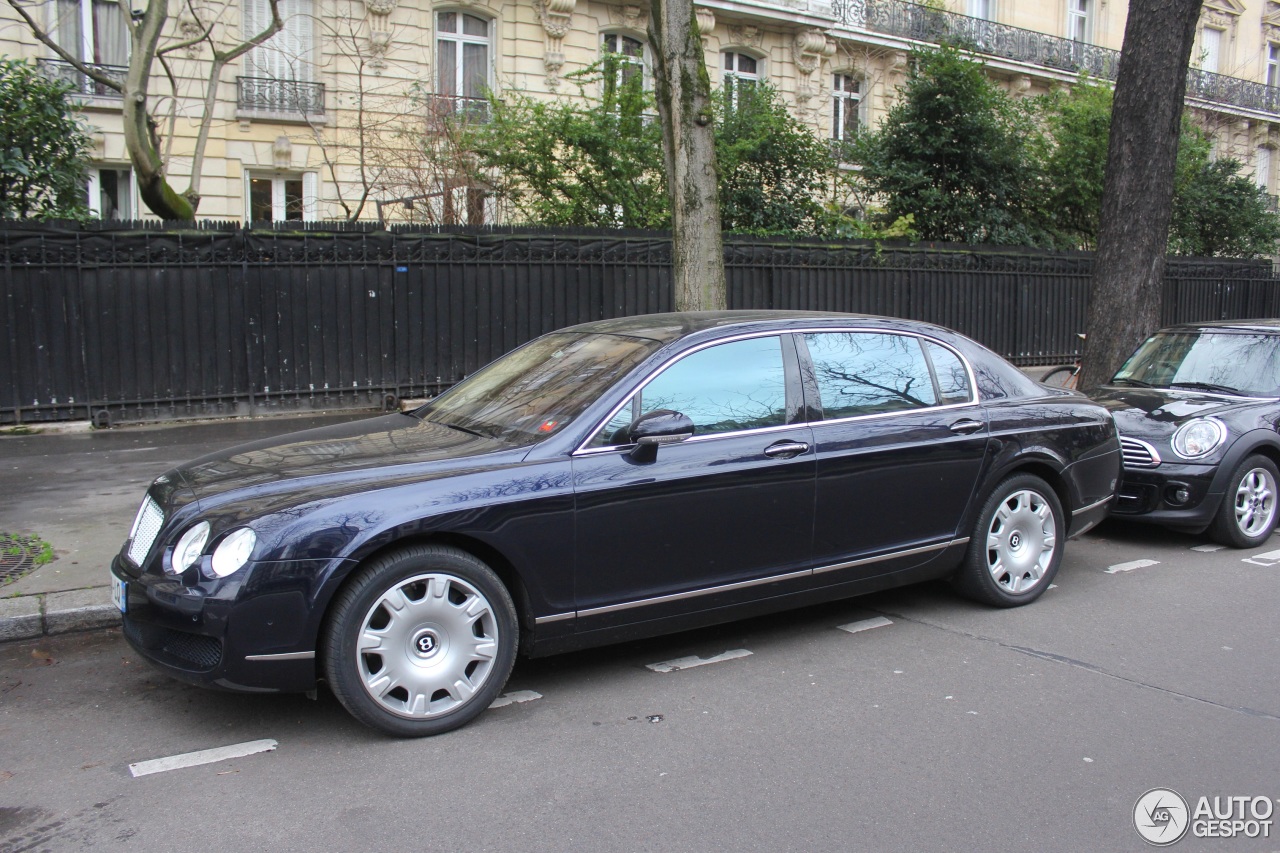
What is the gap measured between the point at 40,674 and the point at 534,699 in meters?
2.41

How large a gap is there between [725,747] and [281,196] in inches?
728

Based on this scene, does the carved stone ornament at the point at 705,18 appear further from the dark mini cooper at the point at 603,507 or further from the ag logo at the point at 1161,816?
the ag logo at the point at 1161,816

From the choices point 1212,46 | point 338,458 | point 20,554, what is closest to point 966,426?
point 338,458

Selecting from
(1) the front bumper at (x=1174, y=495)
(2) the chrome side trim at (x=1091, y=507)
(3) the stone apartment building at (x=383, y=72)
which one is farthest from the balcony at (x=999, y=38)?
(2) the chrome side trim at (x=1091, y=507)

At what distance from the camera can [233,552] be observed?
155 inches

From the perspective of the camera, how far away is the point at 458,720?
13.8ft

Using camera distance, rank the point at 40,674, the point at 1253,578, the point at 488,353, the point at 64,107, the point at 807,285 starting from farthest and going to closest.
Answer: the point at 807,285 < the point at 488,353 < the point at 64,107 < the point at 1253,578 < the point at 40,674

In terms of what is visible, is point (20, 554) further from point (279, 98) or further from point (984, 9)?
point (984, 9)

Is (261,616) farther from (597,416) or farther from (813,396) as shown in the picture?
(813,396)

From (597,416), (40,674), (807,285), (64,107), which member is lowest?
(40,674)

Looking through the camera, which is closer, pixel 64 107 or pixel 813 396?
pixel 813 396

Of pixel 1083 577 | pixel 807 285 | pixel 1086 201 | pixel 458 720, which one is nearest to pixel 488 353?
pixel 807 285

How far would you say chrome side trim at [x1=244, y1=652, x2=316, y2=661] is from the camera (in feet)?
12.9

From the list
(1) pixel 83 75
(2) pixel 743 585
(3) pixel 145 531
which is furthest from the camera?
(1) pixel 83 75
